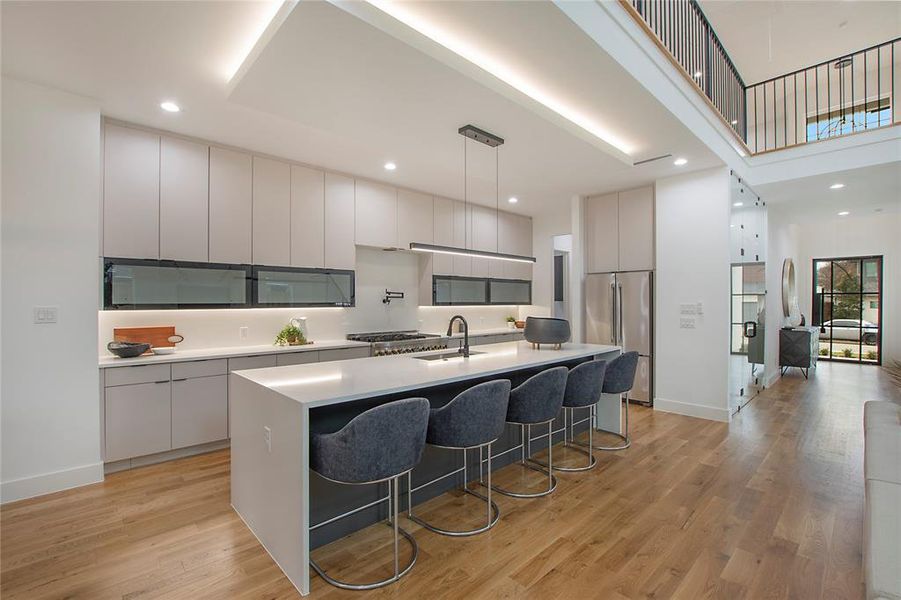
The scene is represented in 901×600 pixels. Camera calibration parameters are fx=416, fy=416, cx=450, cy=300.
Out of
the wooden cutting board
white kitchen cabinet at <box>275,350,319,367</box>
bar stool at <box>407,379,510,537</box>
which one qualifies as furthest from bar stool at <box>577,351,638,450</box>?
the wooden cutting board

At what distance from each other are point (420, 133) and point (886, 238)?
32.2 feet

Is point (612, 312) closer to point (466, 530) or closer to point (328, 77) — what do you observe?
point (466, 530)

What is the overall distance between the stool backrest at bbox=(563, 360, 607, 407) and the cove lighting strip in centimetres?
196

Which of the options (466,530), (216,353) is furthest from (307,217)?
(466,530)

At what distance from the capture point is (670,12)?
3713 mm

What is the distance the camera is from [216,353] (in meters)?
3.74

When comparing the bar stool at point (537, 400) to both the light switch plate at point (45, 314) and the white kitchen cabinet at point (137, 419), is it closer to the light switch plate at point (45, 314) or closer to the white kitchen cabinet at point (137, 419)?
the white kitchen cabinet at point (137, 419)

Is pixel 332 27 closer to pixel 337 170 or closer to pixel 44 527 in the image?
pixel 337 170

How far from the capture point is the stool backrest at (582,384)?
10.4 ft

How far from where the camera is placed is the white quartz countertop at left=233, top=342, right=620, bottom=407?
200 centimetres

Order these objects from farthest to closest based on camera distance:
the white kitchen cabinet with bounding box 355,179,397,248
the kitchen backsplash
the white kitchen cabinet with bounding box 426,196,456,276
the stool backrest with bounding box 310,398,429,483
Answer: the white kitchen cabinet with bounding box 426,196,456,276
the white kitchen cabinet with bounding box 355,179,397,248
the kitchen backsplash
the stool backrest with bounding box 310,398,429,483

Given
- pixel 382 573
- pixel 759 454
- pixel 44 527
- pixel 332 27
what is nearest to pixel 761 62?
pixel 759 454

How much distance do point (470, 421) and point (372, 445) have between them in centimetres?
62

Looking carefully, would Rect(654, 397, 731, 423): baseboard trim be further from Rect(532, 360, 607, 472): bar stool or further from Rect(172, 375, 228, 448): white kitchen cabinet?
Rect(172, 375, 228, 448): white kitchen cabinet
